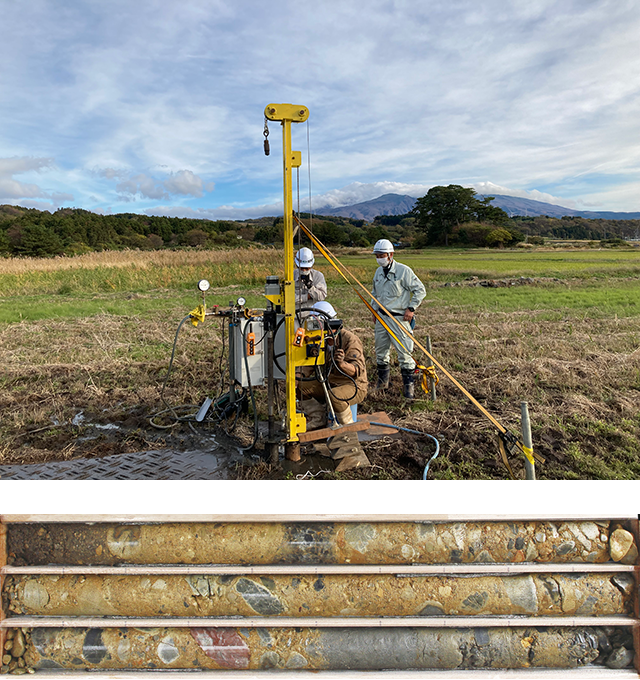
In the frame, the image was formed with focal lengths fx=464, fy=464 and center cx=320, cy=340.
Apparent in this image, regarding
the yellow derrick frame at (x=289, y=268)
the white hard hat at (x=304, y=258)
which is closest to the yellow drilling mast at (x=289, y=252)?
the yellow derrick frame at (x=289, y=268)

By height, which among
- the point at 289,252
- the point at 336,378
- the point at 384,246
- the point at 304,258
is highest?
the point at 384,246

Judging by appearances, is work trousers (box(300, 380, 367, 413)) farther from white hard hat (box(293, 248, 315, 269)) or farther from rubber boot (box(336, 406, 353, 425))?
white hard hat (box(293, 248, 315, 269))

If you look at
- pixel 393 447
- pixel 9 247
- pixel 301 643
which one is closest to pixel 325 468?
pixel 393 447

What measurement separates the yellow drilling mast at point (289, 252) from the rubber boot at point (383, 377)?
7.89 feet

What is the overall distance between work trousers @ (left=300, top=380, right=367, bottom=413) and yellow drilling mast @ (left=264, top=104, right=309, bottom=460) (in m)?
0.51

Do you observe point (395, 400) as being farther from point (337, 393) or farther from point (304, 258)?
point (304, 258)

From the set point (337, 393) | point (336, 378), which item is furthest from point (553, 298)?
point (337, 393)

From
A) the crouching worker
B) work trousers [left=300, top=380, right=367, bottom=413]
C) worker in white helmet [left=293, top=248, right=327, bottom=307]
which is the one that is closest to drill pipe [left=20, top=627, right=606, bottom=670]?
the crouching worker

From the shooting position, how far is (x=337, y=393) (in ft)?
14.2

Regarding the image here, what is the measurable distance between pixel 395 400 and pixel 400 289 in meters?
1.38

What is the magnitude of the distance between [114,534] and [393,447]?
2892mm

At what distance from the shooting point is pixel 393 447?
4.36 m

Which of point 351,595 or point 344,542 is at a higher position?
point 344,542

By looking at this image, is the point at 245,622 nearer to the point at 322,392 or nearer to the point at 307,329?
the point at 307,329
